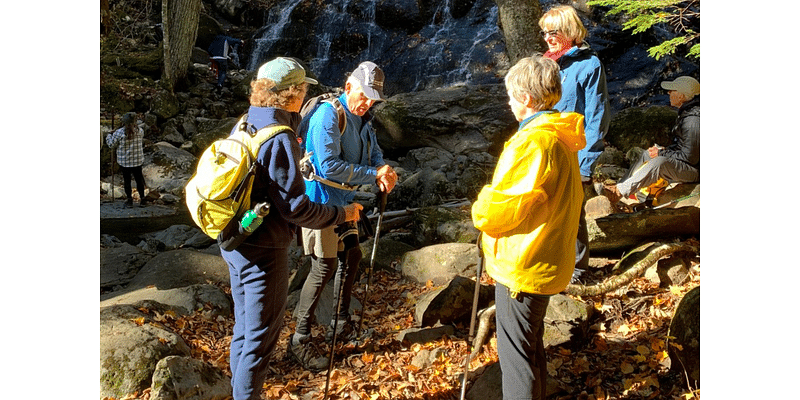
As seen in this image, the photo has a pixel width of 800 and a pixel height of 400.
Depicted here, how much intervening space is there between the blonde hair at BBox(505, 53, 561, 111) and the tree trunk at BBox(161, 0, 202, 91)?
12686 millimetres

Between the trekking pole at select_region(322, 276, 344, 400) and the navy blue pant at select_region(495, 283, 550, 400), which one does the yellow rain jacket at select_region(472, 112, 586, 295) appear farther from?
the trekking pole at select_region(322, 276, 344, 400)

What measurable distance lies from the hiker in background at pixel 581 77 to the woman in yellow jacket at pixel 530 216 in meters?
1.24

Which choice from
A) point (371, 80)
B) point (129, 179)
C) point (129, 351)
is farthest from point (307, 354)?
point (129, 179)

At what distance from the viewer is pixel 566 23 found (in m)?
3.80

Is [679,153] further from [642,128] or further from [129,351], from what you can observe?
[129,351]

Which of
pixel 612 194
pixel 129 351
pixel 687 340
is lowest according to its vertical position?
pixel 129 351

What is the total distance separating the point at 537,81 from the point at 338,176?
1.36 metres

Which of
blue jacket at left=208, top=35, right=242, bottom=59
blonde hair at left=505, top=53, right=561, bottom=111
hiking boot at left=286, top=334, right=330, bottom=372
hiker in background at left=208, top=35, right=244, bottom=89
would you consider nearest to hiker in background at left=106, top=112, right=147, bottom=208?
hiker in background at left=208, top=35, right=244, bottom=89

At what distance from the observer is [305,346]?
3.93 meters

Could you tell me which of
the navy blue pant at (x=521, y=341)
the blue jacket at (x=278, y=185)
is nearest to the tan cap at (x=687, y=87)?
the navy blue pant at (x=521, y=341)

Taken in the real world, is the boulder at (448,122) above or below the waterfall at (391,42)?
below

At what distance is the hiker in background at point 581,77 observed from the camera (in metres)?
3.81

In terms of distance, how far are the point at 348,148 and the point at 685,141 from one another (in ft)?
10.1

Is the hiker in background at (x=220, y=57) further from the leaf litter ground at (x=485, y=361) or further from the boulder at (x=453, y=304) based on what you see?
the boulder at (x=453, y=304)
